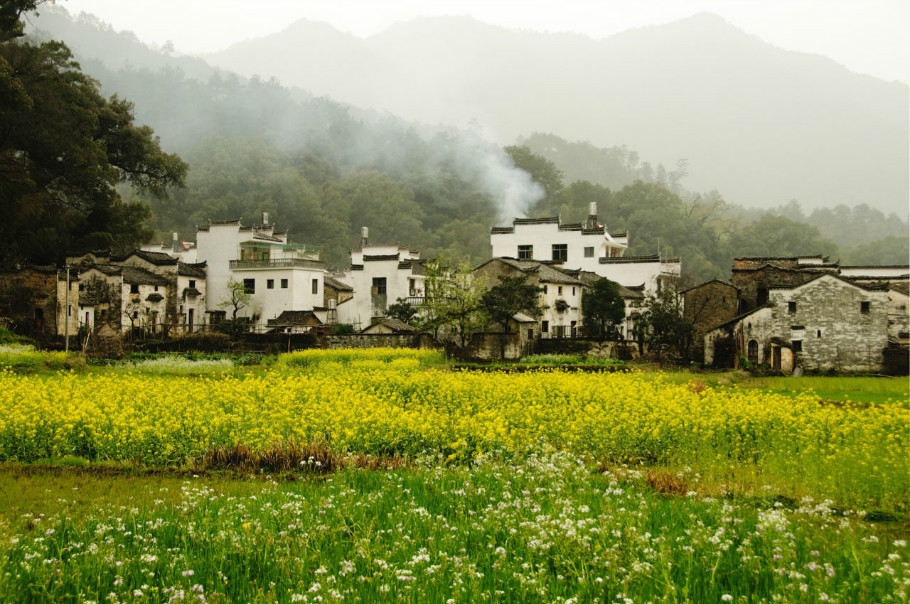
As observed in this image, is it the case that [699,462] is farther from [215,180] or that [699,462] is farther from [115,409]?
[215,180]

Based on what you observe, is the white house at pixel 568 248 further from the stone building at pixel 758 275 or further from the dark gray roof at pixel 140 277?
the dark gray roof at pixel 140 277

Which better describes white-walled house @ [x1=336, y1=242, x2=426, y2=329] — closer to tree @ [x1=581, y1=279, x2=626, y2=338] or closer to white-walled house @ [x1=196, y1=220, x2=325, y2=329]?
white-walled house @ [x1=196, y1=220, x2=325, y2=329]

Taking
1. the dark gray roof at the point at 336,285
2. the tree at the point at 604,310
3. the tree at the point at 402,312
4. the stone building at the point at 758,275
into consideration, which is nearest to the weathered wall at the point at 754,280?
the stone building at the point at 758,275

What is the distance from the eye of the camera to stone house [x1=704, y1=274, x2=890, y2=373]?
1016 inches

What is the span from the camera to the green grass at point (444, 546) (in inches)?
232

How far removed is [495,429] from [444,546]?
5169 mm

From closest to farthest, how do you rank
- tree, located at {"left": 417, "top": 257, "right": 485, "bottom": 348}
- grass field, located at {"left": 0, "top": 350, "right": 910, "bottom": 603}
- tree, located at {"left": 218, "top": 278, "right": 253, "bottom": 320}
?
1. grass field, located at {"left": 0, "top": 350, "right": 910, "bottom": 603}
2. tree, located at {"left": 417, "top": 257, "right": 485, "bottom": 348}
3. tree, located at {"left": 218, "top": 278, "right": 253, "bottom": 320}

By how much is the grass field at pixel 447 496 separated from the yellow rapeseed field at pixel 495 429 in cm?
5

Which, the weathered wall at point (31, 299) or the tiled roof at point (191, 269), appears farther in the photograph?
the tiled roof at point (191, 269)

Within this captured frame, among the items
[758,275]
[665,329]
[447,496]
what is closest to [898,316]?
[665,329]

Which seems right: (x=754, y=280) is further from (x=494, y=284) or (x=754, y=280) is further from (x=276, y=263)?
(x=276, y=263)

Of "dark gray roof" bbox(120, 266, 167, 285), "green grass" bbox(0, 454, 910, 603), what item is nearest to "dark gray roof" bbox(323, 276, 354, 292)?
"dark gray roof" bbox(120, 266, 167, 285)

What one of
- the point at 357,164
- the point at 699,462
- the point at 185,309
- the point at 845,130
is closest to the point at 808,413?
the point at 699,462

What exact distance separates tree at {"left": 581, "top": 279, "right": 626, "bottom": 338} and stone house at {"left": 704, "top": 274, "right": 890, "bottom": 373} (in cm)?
911
